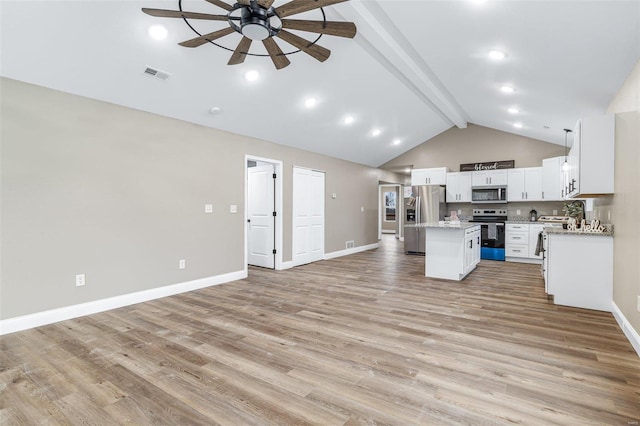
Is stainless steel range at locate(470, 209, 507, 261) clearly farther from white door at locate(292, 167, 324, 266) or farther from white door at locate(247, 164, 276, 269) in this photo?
white door at locate(247, 164, 276, 269)

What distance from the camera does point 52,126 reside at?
3426 millimetres

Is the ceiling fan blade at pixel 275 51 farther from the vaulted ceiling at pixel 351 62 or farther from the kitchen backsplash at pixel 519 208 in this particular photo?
the kitchen backsplash at pixel 519 208

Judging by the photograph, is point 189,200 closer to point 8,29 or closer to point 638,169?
point 8,29

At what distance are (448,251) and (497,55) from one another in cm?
295

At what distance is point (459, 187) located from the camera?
812 centimetres

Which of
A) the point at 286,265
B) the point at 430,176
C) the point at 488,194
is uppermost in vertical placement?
the point at 430,176

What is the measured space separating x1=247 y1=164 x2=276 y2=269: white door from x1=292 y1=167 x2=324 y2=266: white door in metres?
0.51

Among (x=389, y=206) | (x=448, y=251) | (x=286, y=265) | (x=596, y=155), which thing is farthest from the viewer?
(x=389, y=206)

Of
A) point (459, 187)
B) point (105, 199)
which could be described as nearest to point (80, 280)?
point (105, 199)

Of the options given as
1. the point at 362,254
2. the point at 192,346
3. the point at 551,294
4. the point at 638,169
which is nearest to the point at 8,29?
the point at 192,346

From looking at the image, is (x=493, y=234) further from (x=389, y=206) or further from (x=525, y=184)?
(x=389, y=206)

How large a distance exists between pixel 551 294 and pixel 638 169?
6.89 feet

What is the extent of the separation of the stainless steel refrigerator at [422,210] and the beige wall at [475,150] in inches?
35.1

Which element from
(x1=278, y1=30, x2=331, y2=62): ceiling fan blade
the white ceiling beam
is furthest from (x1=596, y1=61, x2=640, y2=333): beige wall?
(x1=278, y1=30, x2=331, y2=62): ceiling fan blade
